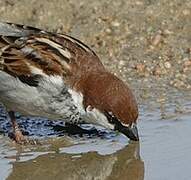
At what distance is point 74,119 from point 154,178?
104 centimetres

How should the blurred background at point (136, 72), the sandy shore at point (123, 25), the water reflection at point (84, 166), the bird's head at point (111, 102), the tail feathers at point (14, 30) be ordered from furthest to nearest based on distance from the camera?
1. the sandy shore at point (123, 25)
2. the tail feathers at point (14, 30)
3. the bird's head at point (111, 102)
4. the blurred background at point (136, 72)
5. the water reflection at point (84, 166)

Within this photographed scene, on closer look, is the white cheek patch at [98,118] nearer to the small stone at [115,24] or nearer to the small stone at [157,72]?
the small stone at [157,72]

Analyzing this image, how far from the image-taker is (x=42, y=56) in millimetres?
7062

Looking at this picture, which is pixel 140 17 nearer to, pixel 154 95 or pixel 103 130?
pixel 154 95

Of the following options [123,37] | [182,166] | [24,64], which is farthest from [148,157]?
[123,37]

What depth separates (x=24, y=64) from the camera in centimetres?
709

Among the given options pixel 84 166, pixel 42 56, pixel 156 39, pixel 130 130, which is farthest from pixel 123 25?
pixel 84 166

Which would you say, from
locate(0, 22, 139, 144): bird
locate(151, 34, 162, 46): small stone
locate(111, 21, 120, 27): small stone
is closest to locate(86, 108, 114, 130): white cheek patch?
locate(0, 22, 139, 144): bird

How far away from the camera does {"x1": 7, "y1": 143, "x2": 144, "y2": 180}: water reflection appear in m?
6.40

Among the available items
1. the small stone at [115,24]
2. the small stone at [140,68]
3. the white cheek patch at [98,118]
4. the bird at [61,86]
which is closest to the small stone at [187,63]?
the small stone at [140,68]

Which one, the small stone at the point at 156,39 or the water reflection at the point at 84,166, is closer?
the water reflection at the point at 84,166

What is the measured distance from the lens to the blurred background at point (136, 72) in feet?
21.5

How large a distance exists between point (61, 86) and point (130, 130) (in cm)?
66

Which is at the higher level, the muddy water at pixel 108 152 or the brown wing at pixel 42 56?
the brown wing at pixel 42 56
